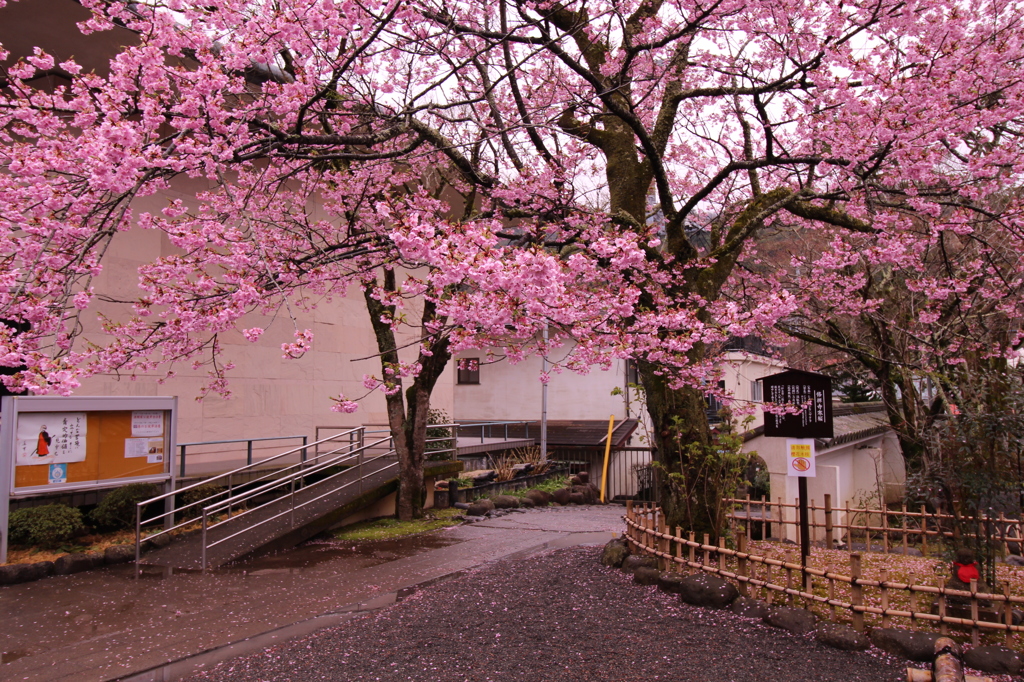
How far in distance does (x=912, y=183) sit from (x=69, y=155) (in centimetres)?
954

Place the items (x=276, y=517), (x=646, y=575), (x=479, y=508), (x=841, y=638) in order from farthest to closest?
(x=479, y=508)
(x=276, y=517)
(x=646, y=575)
(x=841, y=638)

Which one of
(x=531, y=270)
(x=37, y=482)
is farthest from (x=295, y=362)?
(x=531, y=270)

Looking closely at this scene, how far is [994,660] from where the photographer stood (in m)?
5.23

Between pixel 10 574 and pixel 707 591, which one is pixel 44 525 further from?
pixel 707 591

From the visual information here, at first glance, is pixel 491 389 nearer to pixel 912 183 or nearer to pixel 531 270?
pixel 912 183

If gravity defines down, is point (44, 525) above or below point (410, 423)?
below

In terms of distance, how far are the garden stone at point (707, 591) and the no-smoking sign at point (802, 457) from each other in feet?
4.69

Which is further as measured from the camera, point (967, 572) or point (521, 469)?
point (521, 469)

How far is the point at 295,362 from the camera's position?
50.6ft

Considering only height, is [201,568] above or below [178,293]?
below

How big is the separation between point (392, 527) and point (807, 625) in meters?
7.55

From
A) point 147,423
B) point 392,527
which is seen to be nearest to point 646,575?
point 392,527

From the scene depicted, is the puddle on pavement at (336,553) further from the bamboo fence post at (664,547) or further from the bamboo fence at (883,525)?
the bamboo fence at (883,525)

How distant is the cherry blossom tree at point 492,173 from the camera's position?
5.51 m
